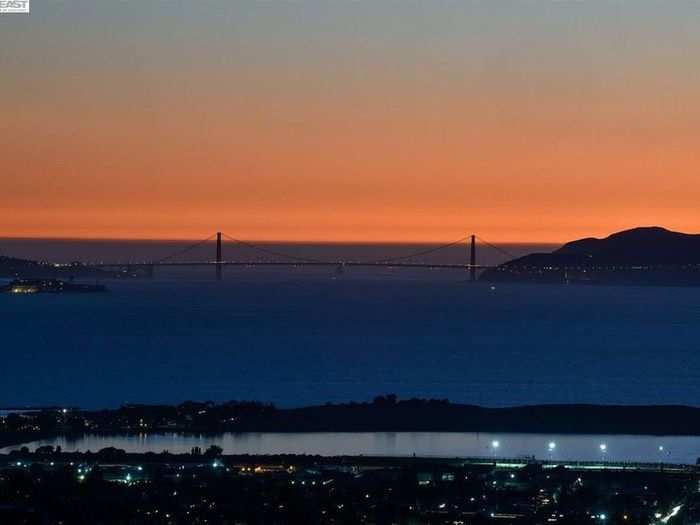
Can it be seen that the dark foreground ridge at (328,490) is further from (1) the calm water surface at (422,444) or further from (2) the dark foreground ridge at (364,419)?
(2) the dark foreground ridge at (364,419)

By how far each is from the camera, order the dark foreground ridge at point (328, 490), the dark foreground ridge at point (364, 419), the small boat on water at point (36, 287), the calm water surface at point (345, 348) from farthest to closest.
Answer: the small boat on water at point (36, 287) → the calm water surface at point (345, 348) → the dark foreground ridge at point (364, 419) → the dark foreground ridge at point (328, 490)

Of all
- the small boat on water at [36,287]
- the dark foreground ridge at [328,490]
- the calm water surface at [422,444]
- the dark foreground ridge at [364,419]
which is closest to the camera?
the dark foreground ridge at [328,490]

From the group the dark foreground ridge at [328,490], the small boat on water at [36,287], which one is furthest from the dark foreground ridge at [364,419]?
the small boat on water at [36,287]

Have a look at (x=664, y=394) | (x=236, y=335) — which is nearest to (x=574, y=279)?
(x=236, y=335)

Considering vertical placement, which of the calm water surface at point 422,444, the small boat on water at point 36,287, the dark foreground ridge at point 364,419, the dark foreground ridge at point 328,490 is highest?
the small boat on water at point 36,287

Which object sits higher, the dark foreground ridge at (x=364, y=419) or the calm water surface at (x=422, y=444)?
the dark foreground ridge at (x=364, y=419)

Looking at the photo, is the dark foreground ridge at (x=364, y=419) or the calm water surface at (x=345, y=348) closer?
the dark foreground ridge at (x=364, y=419)

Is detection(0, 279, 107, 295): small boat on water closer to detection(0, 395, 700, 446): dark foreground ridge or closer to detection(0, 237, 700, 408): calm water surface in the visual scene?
detection(0, 237, 700, 408): calm water surface
